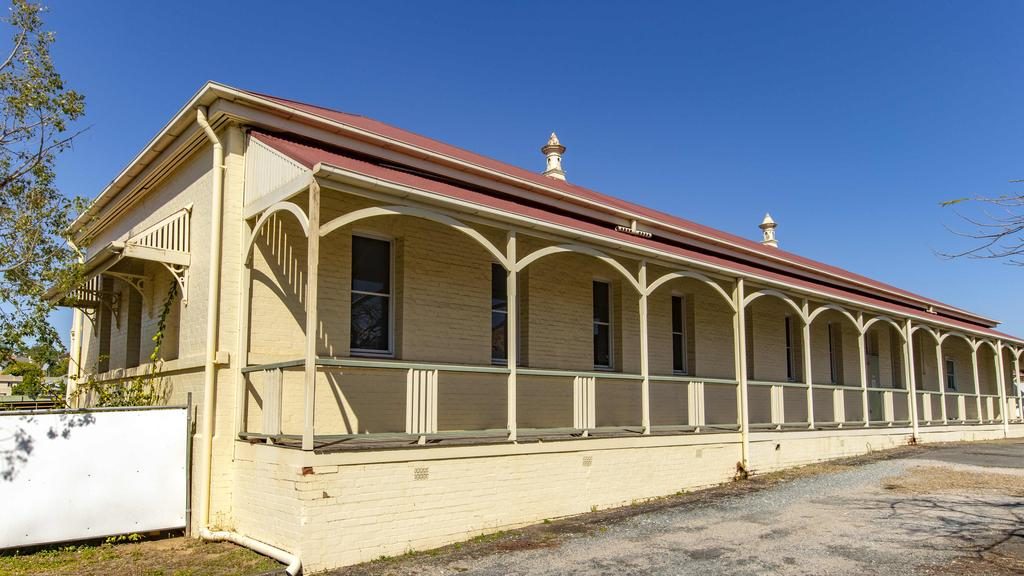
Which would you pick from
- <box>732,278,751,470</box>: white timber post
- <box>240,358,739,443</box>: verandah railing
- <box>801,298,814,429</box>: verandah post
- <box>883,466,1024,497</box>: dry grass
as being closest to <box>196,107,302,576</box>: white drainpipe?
<box>240,358,739,443</box>: verandah railing

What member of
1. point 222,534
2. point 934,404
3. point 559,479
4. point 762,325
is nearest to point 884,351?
point 934,404

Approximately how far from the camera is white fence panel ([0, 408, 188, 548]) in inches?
346

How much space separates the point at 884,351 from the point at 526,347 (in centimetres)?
1435

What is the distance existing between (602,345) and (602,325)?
0.37 metres

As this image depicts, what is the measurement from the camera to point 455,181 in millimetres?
12125

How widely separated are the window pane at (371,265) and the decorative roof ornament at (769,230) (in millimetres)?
19128

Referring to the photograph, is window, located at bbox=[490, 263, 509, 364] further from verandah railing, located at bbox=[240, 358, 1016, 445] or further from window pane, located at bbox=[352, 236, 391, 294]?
window pane, located at bbox=[352, 236, 391, 294]

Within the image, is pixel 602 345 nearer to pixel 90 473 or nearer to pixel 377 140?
pixel 377 140

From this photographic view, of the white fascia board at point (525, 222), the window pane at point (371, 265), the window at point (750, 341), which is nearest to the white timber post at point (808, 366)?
the white fascia board at point (525, 222)

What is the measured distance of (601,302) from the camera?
14414 mm

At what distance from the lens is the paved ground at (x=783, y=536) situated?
7.76 m

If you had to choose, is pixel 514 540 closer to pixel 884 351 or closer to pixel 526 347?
pixel 526 347

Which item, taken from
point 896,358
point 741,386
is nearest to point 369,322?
point 741,386

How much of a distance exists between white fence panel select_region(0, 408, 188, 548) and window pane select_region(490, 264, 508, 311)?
16.0 ft
